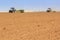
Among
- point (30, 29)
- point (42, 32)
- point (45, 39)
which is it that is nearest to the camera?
point (45, 39)

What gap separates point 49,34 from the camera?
15.9 metres

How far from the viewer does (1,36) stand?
636 inches

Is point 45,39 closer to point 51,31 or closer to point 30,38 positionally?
point 30,38

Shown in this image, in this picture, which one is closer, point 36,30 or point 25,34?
point 25,34

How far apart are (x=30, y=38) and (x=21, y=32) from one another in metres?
2.07

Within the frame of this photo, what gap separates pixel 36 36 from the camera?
15562mm

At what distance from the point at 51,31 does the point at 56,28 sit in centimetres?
99

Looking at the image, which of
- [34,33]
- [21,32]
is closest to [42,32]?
[34,33]

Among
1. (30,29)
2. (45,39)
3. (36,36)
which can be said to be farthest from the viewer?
(30,29)

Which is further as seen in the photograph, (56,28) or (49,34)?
(56,28)

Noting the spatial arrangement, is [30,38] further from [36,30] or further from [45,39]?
[36,30]

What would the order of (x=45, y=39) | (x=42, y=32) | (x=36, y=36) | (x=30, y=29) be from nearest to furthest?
(x=45, y=39) < (x=36, y=36) < (x=42, y=32) < (x=30, y=29)

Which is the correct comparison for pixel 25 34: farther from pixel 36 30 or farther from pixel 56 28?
pixel 56 28

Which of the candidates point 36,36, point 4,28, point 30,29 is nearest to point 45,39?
point 36,36
